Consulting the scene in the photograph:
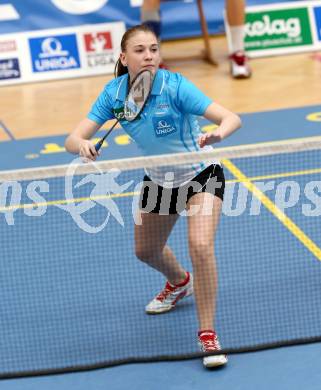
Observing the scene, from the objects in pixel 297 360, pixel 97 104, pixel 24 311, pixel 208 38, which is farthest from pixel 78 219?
pixel 208 38

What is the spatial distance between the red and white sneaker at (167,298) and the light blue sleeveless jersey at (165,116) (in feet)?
2.85

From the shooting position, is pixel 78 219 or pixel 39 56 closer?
pixel 78 219

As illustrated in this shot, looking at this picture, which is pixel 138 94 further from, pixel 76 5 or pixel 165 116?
pixel 76 5

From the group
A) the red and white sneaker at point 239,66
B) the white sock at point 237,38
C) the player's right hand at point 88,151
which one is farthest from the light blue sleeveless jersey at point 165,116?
the white sock at point 237,38

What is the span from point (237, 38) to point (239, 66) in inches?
14.8

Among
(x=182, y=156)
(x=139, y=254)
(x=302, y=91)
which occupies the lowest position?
(x=302, y=91)

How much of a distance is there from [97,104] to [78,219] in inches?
88.6

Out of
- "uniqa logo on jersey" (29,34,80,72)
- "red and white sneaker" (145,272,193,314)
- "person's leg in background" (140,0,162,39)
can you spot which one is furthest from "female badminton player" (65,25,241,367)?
"uniqa logo on jersey" (29,34,80,72)

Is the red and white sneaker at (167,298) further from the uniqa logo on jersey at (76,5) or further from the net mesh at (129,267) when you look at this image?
the uniqa logo on jersey at (76,5)

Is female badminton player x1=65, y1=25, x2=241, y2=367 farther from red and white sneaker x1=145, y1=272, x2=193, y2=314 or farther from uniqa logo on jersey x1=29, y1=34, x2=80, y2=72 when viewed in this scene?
uniqa logo on jersey x1=29, y1=34, x2=80, y2=72

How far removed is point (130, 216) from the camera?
7520 millimetres

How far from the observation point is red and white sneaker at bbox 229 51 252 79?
11320 mm

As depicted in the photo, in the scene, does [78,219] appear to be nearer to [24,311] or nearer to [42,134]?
[24,311]

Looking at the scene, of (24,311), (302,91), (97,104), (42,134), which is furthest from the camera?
(302,91)
